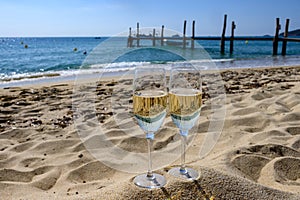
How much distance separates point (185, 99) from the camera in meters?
1.34

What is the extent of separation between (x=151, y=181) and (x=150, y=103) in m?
0.45

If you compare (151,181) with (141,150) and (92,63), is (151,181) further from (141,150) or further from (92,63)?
(92,63)

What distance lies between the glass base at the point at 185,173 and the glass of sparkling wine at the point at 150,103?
0.29ft

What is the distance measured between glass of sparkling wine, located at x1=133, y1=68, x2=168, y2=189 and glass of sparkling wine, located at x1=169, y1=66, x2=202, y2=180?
5cm

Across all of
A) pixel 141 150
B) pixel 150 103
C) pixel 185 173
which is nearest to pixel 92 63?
pixel 141 150

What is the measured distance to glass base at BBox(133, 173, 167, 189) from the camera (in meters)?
1.46

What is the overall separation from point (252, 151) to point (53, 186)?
1484 mm

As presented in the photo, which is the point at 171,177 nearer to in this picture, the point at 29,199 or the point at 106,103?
the point at 29,199

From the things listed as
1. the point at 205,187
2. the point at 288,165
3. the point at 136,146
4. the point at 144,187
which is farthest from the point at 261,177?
the point at 136,146

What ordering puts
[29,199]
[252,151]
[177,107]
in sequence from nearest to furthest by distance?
[177,107] → [29,199] → [252,151]

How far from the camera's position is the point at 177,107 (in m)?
1.37

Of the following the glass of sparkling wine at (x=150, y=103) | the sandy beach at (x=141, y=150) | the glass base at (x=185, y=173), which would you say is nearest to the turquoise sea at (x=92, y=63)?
the sandy beach at (x=141, y=150)

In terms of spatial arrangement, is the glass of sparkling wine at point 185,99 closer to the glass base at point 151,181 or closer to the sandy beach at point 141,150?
the glass base at point 151,181

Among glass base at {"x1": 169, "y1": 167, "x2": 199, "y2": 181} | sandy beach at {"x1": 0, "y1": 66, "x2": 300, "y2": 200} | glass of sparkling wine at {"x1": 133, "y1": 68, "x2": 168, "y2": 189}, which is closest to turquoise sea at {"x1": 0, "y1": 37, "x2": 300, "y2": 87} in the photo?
sandy beach at {"x1": 0, "y1": 66, "x2": 300, "y2": 200}
